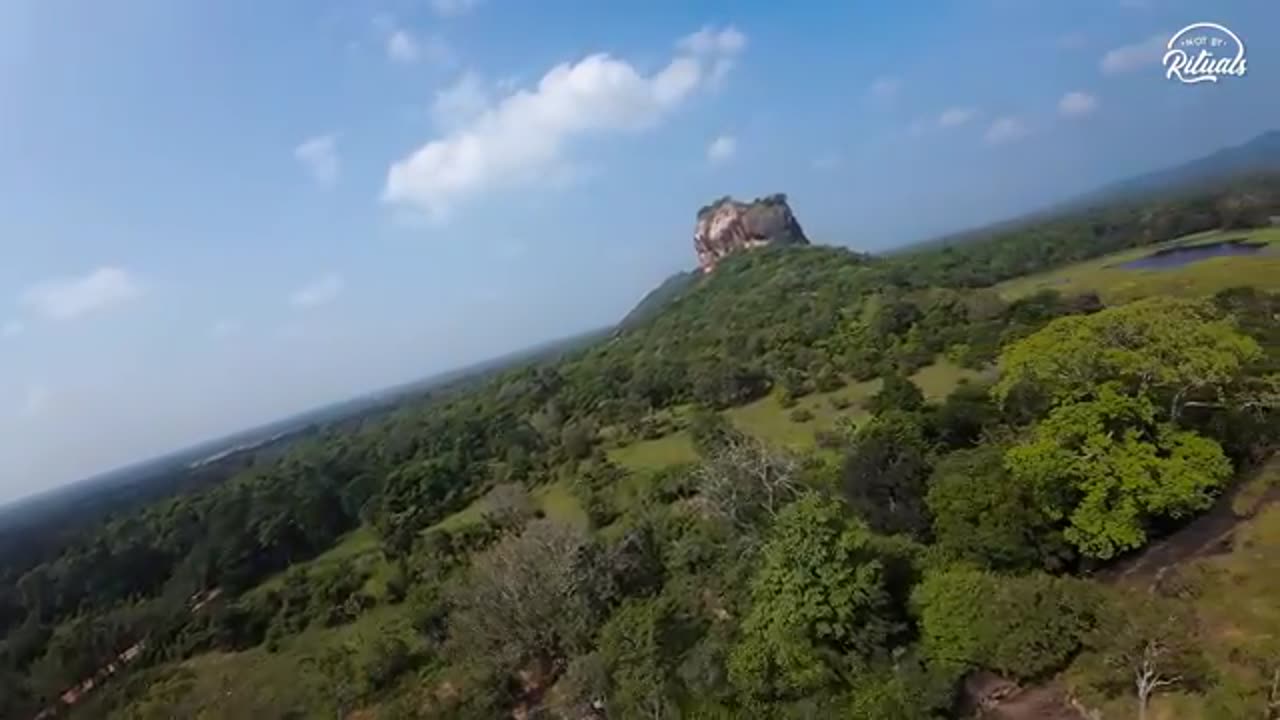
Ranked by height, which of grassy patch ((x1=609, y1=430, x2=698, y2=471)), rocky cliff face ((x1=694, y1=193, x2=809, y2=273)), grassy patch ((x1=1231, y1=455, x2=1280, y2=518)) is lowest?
grassy patch ((x1=1231, y1=455, x2=1280, y2=518))

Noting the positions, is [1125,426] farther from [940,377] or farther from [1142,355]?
[940,377]

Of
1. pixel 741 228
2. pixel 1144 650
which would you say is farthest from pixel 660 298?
pixel 1144 650

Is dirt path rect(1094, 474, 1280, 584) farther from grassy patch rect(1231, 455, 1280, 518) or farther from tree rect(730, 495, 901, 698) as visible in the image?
tree rect(730, 495, 901, 698)

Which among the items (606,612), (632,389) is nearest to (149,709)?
(606,612)

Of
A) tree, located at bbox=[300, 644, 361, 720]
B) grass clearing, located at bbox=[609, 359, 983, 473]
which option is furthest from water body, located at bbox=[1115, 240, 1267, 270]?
tree, located at bbox=[300, 644, 361, 720]

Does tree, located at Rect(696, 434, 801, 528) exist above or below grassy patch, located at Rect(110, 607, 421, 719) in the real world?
above

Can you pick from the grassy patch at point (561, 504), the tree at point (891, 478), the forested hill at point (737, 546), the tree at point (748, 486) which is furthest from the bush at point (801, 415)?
the tree at point (891, 478)

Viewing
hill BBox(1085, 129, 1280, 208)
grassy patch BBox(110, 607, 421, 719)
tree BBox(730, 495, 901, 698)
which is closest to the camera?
tree BBox(730, 495, 901, 698)
